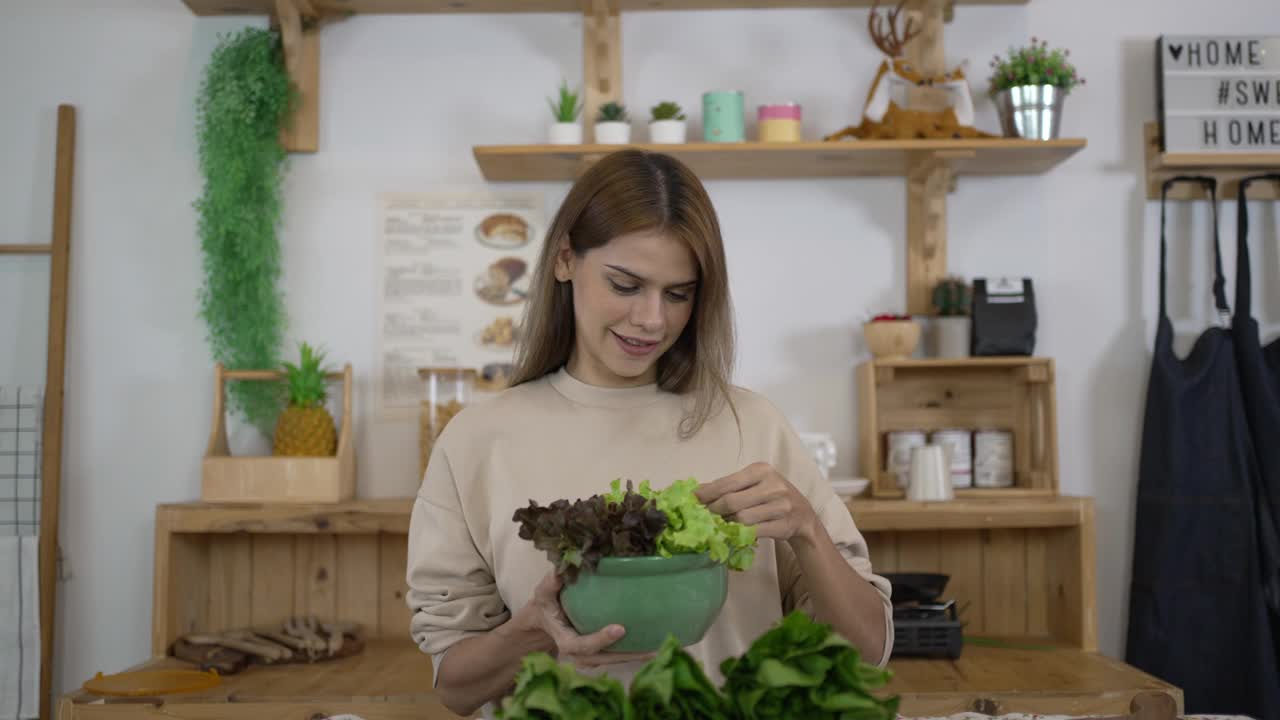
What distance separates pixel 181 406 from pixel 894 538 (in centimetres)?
180

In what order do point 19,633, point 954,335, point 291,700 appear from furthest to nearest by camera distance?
point 954,335 < point 19,633 < point 291,700

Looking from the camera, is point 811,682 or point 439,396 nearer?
point 811,682

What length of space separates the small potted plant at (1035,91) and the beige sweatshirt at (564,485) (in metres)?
1.54

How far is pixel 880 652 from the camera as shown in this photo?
1301 millimetres

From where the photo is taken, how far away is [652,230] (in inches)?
52.6

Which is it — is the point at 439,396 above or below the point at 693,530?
above

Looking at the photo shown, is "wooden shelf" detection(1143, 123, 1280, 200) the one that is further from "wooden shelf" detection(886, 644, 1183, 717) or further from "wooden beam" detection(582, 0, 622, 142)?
"wooden beam" detection(582, 0, 622, 142)

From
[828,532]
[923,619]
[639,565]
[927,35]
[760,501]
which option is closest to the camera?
[639,565]

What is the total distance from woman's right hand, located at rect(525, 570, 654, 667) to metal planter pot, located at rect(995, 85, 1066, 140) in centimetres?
202

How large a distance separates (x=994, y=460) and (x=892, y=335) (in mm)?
412

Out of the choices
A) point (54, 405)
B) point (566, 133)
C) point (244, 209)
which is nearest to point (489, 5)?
point (566, 133)

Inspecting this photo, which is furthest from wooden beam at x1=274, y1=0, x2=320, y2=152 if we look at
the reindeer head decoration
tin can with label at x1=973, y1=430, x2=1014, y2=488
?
tin can with label at x1=973, y1=430, x2=1014, y2=488

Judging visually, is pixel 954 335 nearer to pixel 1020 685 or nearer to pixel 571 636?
pixel 1020 685

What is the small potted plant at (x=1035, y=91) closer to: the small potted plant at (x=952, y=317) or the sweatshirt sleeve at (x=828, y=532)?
the small potted plant at (x=952, y=317)
